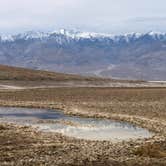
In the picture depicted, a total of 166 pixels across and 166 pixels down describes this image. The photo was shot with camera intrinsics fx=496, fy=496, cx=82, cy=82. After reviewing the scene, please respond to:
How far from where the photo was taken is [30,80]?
375 ft

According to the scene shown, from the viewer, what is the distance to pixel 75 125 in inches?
1490

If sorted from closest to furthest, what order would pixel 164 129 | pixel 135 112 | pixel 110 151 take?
pixel 110 151, pixel 164 129, pixel 135 112

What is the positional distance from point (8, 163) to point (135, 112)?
2772 centimetres

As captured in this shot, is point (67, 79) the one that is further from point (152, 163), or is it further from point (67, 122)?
point (152, 163)

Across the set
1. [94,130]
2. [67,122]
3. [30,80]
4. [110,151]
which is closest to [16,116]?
[67,122]

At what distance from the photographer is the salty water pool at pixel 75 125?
3256 centimetres

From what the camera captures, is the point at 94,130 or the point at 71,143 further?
the point at 94,130

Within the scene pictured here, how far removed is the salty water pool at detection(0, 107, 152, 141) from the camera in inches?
1282

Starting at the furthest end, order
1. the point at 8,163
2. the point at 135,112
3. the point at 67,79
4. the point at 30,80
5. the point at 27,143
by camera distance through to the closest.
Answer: the point at 67,79, the point at 30,80, the point at 135,112, the point at 27,143, the point at 8,163

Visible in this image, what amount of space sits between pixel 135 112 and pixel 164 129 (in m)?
13.6

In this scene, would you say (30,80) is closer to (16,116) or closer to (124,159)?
(16,116)

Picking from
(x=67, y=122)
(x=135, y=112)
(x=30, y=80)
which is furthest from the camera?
(x=30, y=80)

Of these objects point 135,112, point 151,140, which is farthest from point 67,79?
point 151,140

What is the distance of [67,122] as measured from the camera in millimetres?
39500
